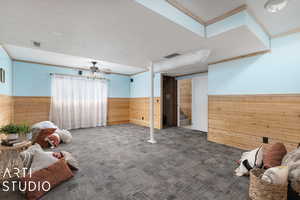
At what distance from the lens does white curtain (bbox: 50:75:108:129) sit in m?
4.93

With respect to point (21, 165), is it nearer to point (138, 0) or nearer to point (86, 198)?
point (86, 198)

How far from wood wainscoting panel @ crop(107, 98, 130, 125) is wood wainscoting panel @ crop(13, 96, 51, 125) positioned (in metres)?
2.39

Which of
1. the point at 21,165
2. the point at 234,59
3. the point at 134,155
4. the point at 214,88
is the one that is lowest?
the point at 134,155

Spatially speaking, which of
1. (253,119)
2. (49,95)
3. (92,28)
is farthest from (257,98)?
(49,95)

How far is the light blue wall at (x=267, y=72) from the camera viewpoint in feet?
8.23

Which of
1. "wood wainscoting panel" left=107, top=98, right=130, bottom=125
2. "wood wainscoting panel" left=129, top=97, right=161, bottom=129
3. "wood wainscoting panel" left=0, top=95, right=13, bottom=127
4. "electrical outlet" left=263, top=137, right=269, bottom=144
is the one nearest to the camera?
"electrical outlet" left=263, top=137, right=269, bottom=144

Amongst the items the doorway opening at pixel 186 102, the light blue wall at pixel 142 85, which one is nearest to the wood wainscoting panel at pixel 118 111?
the light blue wall at pixel 142 85

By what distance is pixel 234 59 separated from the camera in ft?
10.8

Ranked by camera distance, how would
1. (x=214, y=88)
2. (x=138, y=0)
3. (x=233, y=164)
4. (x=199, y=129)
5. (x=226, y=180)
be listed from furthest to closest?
(x=199, y=129) < (x=214, y=88) < (x=233, y=164) < (x=226, y=180) < (x=138, y=0)

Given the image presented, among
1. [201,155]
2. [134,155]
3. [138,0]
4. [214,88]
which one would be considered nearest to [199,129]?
[214,88]

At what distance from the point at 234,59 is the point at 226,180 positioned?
284cm

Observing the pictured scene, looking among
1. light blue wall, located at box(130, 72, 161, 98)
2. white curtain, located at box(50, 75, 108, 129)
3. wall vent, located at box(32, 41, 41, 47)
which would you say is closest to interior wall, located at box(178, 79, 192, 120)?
light blue wall, located at box(130, 72, 161, 98)

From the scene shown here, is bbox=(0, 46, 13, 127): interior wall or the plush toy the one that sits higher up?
bbox=(0, 46, 13, 127): interior wall

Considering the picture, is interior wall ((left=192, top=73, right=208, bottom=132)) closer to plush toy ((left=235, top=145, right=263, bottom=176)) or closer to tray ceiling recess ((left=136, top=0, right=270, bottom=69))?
tray ceiling recess ((left=136, top=0, right=270, bottom=69))
